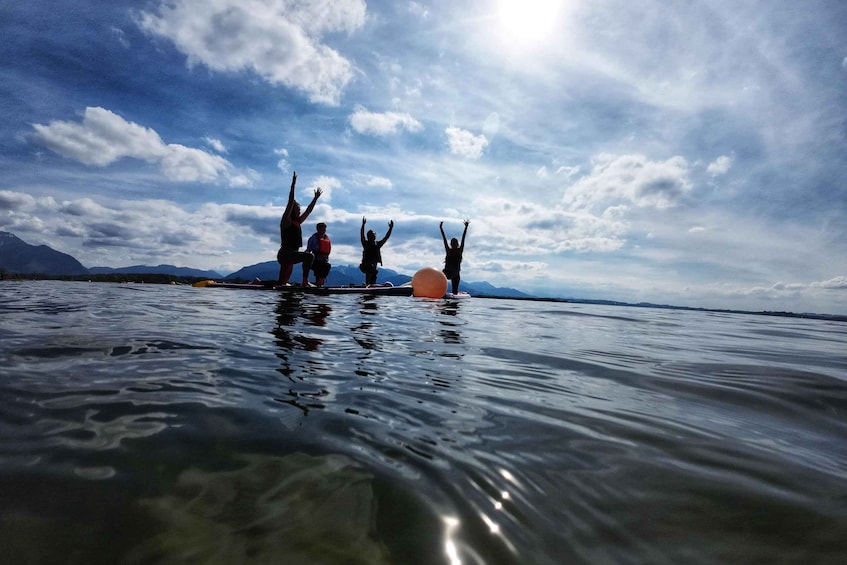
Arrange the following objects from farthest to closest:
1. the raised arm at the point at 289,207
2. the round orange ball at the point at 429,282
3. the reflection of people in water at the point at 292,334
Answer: the round orange ball at the point at 429,282, the raised arm at the point at 289,207, the reflection of people in water at the point at 292,334

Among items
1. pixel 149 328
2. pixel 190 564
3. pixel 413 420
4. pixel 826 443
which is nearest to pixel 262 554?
pixel 190 564

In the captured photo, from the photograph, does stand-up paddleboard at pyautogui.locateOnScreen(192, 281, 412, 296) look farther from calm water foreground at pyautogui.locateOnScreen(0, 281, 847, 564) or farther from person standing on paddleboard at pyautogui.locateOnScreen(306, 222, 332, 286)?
calm water foreground at pyautogui.locateOnScreen(0, 281, 847, 564)

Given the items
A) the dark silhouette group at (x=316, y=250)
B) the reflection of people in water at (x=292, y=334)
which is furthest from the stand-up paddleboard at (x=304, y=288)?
the reflection of people in water at (x=292, y=334)

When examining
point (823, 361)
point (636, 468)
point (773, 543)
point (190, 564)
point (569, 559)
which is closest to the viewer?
point (190, 564)

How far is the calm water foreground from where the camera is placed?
119 centimetres

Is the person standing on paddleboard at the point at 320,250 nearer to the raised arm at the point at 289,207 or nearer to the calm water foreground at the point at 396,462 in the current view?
the raised arm at the point at 289,207

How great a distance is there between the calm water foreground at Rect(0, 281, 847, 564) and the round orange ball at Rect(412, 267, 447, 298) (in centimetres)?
1213

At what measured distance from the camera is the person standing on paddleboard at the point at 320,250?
14.7 metres

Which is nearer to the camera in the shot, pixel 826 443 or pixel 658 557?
pixel 658 557

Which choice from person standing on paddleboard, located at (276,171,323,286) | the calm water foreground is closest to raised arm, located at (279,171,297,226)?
person standing on paddleboard, located at (276,171,323,286)

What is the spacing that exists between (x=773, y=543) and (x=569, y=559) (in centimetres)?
75

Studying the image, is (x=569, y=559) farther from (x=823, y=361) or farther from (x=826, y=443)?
(x=823, y=361)

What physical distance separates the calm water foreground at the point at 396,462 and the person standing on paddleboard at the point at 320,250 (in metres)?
11.2

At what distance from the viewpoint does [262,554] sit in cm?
109
